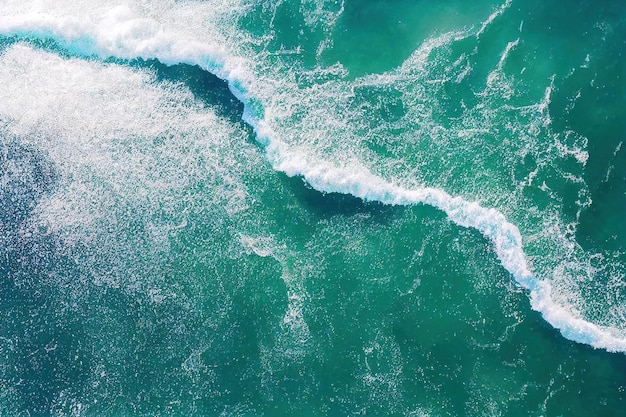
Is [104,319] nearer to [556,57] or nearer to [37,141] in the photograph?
[37,141]

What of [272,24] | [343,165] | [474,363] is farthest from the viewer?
[272,24]

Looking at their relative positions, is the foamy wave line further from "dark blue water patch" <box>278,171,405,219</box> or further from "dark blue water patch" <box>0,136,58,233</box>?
"dark blue water patch" <box>0,136,58,233</box>

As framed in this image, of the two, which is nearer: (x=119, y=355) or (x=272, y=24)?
(x=119, y=355)

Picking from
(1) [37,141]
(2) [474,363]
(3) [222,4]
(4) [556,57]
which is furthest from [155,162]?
(4) [556,57]

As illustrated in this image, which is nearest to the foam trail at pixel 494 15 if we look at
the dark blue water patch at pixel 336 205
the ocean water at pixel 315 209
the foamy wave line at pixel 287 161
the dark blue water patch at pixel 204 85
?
the ocean water at pixel 315 209

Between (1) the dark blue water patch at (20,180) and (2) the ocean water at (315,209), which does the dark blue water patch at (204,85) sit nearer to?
(2) the ocean water at (315,209)

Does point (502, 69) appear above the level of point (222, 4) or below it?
above
